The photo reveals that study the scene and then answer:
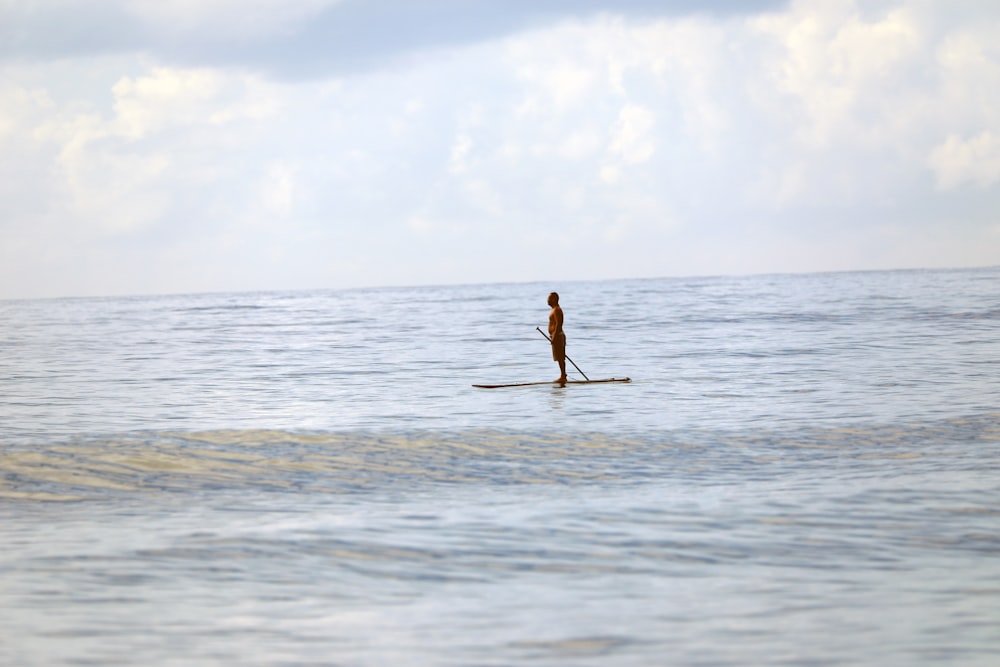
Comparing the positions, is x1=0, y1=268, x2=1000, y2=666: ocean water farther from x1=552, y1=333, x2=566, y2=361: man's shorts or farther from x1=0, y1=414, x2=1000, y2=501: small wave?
x1=552, y1=333, x2=566, y2=361: man's shorts

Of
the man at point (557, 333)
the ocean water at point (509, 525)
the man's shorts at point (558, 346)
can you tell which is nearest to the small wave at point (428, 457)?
the ocean water at point (509, 525)

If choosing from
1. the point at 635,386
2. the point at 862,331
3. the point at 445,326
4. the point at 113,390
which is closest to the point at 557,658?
the point at 635,386

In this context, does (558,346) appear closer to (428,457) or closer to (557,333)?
(557,333)

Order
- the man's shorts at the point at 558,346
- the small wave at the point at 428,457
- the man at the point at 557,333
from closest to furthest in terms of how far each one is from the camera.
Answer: the small wave at the point at 428,457 < the man at the point at 557,333 < the man's shorts at the point at 558,346

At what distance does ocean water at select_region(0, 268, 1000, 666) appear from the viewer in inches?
267

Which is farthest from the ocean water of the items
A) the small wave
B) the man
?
the man

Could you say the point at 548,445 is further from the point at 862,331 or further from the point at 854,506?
the point at 862,331

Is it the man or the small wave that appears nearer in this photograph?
the small wave

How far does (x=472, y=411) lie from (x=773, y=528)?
10.5 metres

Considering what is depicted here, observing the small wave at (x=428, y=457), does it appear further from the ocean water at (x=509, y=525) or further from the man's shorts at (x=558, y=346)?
the man's shorts at (x=558, y=346)

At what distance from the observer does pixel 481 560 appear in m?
8.65

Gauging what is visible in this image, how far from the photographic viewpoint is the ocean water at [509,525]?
678 cm

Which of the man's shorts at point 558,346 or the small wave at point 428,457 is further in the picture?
the man's shorts at point 558,346

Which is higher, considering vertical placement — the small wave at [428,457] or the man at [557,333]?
the man at [557,333]
